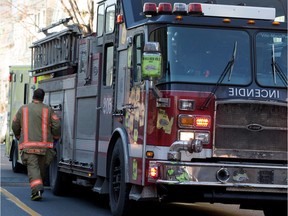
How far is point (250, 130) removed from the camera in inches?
371

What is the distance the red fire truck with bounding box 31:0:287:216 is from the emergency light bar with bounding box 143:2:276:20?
0.01 meters

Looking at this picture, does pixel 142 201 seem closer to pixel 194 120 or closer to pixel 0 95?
pixel 194 120

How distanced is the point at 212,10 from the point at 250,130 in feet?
5.16

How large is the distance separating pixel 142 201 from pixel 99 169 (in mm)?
1805

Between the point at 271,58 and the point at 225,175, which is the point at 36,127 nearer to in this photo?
the point at 225,175

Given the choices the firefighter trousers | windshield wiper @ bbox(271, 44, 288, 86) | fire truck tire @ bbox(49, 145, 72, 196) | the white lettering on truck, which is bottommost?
fire truck tire @ bbox(49, 145, 72, 196)

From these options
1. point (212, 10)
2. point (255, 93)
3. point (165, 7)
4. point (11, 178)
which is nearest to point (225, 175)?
point (255, 93)

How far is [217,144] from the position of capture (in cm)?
934

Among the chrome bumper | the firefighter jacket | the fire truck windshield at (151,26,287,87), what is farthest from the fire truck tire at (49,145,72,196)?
the fire truck windshield at (151,26,287,87)

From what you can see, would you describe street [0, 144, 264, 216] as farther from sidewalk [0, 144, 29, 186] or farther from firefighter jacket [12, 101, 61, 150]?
firefighter jacket [12, 101, 61, 150]

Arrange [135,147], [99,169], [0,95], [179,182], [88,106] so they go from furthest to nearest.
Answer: [0,95] < [88,106] < [99,169] < [135,147] < [179,182]

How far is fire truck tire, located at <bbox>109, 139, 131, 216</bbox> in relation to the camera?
33.0 feet

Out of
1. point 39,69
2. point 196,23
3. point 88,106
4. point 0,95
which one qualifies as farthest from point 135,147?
point 0,95

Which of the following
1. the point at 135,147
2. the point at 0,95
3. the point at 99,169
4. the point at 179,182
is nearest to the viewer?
the point at 179,182
